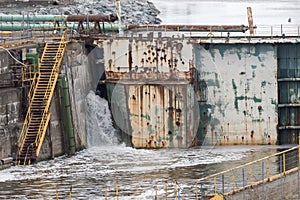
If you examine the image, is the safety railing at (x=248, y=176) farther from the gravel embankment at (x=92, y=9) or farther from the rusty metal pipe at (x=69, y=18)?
the gravel embankment at (x=92, y=9)

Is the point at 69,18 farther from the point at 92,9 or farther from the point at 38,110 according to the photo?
the point at 92,9

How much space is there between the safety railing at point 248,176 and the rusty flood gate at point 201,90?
5.86 meters

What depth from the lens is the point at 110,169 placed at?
111ft

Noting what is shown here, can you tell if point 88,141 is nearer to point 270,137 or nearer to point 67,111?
point 67,111

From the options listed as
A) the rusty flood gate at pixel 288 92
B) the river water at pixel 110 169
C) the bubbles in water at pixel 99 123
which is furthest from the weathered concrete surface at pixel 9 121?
the rusty flood gate at pixel 288 92

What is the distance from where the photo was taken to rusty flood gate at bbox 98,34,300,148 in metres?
37.8

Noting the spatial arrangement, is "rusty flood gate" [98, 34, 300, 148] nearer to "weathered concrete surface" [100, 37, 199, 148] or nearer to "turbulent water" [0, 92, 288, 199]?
"weathered concrete surface" [100, 37, 199, 148]

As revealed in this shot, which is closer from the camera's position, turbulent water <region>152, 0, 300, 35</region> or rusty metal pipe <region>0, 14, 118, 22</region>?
rusty metal pipe <region>0, 14, 118, 22</region>

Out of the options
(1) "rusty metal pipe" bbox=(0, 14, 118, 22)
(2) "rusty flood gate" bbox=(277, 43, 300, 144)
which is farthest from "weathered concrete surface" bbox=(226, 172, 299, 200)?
(1) "rusty metal pipe" bbox=(0, 14, 118, 22)

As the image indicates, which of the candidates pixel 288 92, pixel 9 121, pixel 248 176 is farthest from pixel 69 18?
pixel 248 176

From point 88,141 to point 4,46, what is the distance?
5080 mm

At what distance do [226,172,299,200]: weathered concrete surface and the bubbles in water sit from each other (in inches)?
425

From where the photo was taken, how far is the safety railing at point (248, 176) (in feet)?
92.3

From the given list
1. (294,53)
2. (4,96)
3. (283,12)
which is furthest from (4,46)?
(283,12)
